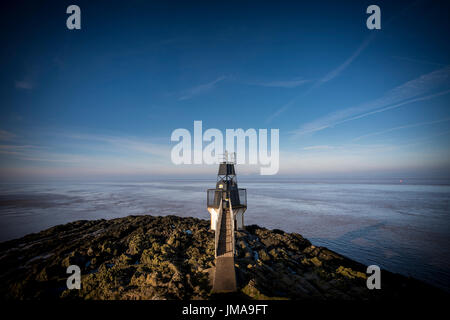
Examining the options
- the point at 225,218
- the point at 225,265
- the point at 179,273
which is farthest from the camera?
the point at 225,218

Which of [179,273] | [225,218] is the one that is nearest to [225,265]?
[179,273]

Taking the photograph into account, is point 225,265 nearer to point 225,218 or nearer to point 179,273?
point 179,273

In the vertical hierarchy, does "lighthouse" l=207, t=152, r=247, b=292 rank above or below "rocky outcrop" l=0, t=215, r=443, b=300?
above

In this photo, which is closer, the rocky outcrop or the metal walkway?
the metal walkway
